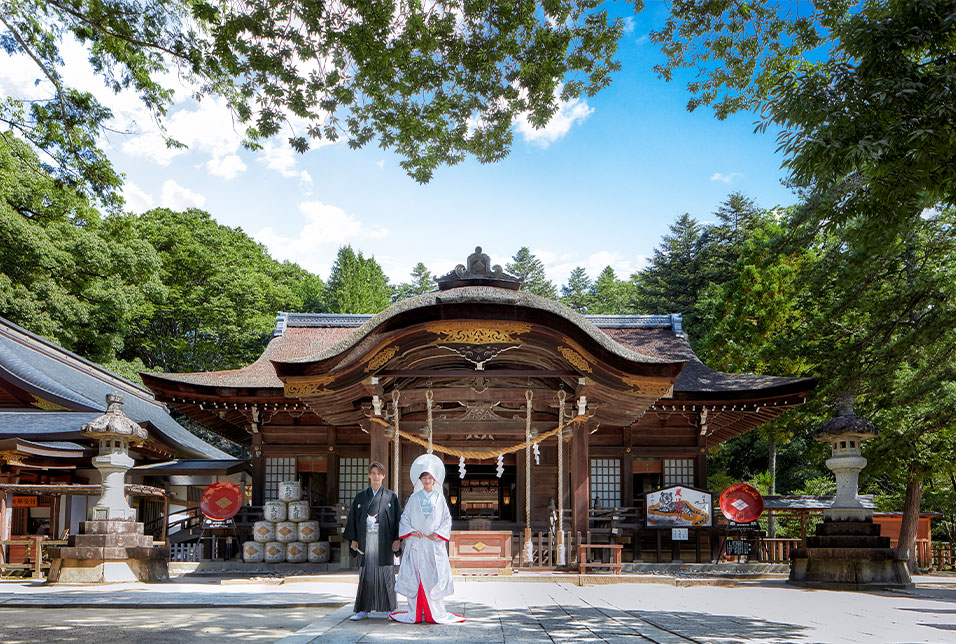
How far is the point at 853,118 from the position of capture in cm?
611

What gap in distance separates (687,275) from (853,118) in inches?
1275

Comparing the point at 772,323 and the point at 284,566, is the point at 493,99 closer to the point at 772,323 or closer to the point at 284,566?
the point at 284,566

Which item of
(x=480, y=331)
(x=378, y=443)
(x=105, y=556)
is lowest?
(x=105, y=556)

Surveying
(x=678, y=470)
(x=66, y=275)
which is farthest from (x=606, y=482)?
(x=66, y=275)

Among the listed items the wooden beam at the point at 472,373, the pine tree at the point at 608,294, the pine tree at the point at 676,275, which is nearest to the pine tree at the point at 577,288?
the pine tree at the point at 608,294

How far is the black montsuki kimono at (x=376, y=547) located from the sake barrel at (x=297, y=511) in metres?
7.28

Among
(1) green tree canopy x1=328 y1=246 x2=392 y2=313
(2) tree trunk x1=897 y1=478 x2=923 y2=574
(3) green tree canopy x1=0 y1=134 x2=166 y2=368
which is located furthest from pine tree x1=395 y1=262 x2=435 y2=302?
(2) tree trunk x1=897 y1=478 x2=923 y2=574

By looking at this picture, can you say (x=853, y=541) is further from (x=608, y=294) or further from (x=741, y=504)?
(x=608, y=294)

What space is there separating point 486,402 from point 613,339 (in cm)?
457

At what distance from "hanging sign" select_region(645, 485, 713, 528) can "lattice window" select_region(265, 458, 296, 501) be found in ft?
23.3

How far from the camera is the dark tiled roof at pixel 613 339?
15.2 m

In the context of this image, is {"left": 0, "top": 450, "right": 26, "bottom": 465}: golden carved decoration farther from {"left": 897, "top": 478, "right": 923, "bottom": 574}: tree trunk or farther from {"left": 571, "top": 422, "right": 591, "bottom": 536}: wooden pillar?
{"left": 897, "top": 478, "right": 923, "bottom": 574}: tree trunk

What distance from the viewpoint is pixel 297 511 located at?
1435cm

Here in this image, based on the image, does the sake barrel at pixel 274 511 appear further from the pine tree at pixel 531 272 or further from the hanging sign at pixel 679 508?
the pine tree at pixel 531 272
